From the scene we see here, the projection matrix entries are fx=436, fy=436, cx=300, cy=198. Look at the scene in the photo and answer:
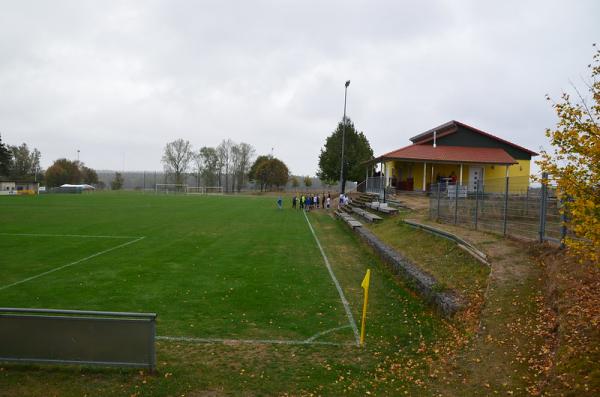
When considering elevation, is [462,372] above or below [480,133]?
below

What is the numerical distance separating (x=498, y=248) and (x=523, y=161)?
32.5m

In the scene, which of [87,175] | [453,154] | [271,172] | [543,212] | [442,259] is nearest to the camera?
[543,212]

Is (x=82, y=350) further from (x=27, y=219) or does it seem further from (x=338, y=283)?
(x=27, y=219)

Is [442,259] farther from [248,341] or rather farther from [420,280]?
[248,341]

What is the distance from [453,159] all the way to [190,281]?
27.6 metres

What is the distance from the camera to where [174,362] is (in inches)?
253

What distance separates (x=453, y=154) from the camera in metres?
35.9

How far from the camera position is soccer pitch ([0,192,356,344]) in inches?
321

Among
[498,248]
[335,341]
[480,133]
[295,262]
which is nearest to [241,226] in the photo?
[295,262]

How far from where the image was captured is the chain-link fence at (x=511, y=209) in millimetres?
10094

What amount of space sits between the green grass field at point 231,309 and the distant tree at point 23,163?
100308mm

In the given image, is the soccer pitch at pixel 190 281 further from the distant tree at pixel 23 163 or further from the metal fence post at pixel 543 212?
the distant tree at pixel 23 163

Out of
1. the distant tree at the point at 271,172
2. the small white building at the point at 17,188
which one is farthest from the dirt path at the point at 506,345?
the distant tree at the point at 271,172

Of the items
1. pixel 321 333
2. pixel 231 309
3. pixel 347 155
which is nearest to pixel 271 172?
pixel 347 155
